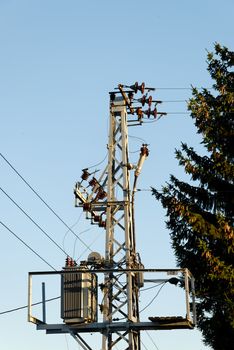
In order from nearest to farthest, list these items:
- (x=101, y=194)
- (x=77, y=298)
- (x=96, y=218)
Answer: (x=77, y=298) < (x=101, y=194) < (x=96, y=218)

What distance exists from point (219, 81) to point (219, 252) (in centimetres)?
550

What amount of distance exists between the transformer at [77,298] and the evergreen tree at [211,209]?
3.07 metres

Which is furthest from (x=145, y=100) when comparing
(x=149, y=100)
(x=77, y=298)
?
(x=77, y=298)

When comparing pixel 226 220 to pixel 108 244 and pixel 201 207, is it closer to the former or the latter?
pixel 201 207

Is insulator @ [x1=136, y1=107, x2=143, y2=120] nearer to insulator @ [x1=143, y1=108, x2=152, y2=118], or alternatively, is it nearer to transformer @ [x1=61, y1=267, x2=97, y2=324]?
insulator @ [x1=143, y1=108, x2=152, y2=118]

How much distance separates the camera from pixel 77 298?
2408 cm

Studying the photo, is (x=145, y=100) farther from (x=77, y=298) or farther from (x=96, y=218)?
(x=77, y=298)

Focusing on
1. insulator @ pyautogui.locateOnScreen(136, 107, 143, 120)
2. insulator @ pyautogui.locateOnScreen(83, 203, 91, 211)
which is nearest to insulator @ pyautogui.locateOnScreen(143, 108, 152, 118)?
insulator @ pyautogui.locateOnScreen(136, 107, 143, 120)

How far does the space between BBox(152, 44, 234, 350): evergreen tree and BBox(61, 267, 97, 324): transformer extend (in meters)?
3.07

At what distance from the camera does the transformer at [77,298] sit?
945 inches

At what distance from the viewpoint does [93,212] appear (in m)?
26.0

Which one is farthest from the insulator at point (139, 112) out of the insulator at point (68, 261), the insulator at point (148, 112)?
the insulator at point (68, 261)

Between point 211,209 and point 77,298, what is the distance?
5.16m

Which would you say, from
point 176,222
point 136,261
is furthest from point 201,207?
point 136,261
